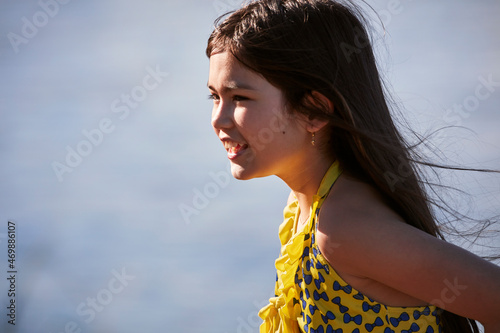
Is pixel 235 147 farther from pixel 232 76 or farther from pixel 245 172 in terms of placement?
pixel 232 76

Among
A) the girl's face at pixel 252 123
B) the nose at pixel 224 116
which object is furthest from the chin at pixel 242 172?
the nose at pixel 224 116

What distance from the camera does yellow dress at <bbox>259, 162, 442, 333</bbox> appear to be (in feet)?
4.59

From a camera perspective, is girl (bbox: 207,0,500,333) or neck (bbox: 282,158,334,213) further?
neck (bbox: 282,158,334,213)

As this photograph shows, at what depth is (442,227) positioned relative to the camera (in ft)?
5.26

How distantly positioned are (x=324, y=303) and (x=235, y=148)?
0.40 metres

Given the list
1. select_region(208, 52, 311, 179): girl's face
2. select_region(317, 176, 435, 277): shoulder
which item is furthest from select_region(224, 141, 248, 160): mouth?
select_region(317, 176, 435, 277): shoulder

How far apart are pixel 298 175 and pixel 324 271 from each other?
0.26 meters

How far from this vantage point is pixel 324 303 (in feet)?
4.69

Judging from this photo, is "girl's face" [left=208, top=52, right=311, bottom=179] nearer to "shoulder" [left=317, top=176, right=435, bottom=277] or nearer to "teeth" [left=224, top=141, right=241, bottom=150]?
"teeth" [left=224, top=141, right=241, bottom=150]

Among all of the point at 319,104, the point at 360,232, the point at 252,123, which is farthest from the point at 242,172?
the point at 360,232

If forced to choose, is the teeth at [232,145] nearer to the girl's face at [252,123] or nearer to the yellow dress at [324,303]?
the girl's face at [252,123]

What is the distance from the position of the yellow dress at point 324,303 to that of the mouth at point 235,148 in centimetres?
20

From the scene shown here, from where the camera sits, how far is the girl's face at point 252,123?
1.48 m

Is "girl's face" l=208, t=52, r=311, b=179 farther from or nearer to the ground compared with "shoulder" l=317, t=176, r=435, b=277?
farther from the ground
